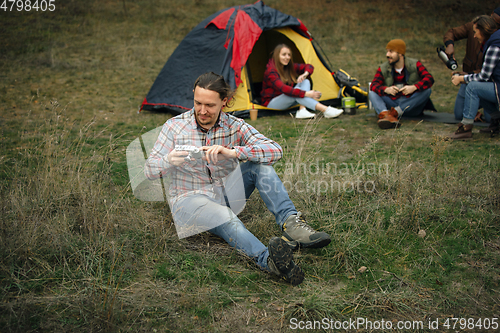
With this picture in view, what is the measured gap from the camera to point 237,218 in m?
2.48

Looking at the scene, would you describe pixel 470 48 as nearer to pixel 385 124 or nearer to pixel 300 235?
pixel 385 124

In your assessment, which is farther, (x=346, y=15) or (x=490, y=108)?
(x=346, y=15)

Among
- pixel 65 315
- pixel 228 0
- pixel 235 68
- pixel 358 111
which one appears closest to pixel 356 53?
pixel 358 111

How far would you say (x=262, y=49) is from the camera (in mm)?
7133

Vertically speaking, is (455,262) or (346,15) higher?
(346,15)

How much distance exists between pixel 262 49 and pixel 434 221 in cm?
508

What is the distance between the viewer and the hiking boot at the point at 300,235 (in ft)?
7.86

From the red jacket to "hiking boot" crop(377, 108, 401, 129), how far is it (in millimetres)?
1148

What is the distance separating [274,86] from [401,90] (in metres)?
1.73

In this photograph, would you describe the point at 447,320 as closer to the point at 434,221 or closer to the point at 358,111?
the point at 434,221

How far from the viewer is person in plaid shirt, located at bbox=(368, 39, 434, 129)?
203 inches

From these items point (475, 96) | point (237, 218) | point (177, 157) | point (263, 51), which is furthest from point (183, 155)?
point (263, 51)

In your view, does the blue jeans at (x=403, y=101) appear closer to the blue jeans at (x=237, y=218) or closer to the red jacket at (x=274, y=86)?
the red jacket at (x=274, y=86)

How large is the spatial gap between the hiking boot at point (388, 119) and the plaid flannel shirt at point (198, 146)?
2859mm
